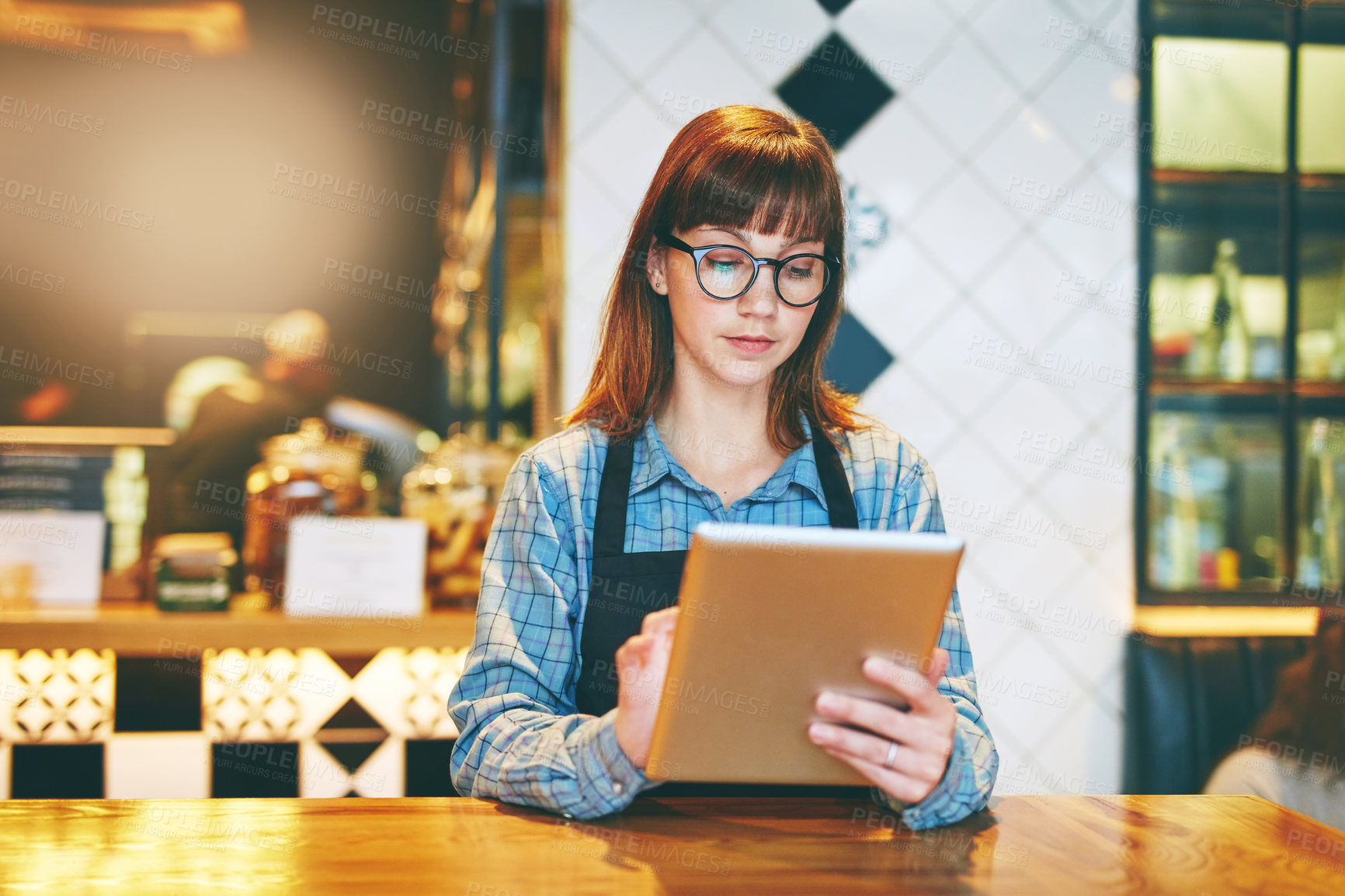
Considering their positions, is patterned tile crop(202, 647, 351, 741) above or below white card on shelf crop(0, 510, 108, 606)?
below

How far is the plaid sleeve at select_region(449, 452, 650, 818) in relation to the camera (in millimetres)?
958

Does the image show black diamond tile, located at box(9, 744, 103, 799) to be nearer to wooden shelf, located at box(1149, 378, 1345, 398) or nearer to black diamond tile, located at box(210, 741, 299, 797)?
black diamond tile, located at box(210, 741, 299, 797)

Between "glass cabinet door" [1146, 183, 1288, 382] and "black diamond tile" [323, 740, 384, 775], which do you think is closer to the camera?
"black diamond tile" [323, 740, 384, 775]

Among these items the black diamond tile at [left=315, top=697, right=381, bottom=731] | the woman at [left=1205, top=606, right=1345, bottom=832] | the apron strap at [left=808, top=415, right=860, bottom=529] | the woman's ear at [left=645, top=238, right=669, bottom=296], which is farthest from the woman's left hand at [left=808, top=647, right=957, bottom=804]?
the black diamond tile at [left=315, top=697, right=381, bottom=731]

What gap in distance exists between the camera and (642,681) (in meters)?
0.90

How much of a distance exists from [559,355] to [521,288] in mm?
2013

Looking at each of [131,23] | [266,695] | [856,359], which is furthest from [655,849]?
[131,23]

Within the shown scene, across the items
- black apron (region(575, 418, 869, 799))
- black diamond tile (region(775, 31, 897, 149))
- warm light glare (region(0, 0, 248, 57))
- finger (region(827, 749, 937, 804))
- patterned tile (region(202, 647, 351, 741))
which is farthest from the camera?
warm light glare (region(0, 0, 248, 57))

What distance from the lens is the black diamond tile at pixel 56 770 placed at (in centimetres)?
188

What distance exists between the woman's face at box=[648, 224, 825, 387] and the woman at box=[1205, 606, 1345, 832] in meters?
1.08

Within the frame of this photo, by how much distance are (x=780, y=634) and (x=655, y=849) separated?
23 centimetres

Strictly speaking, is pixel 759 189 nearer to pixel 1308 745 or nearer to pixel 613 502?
pixel 613 502

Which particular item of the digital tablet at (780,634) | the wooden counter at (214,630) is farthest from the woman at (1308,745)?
the wooden counter at (214,630)

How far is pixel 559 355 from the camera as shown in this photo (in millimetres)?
2107
